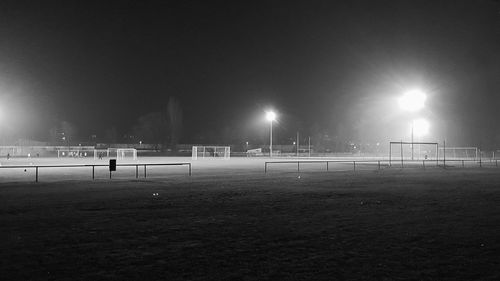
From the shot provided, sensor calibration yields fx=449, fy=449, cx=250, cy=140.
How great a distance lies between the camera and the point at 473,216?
12.2 meters

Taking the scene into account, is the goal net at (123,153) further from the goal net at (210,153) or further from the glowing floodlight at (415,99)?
the glowing floodlight at (415,99)

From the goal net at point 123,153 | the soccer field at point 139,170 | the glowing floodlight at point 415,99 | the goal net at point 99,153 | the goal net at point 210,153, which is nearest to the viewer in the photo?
the soccer field at point 139,170

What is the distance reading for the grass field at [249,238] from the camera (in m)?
6.77

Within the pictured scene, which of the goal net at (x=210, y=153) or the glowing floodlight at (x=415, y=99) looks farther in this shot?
the goal net at (x=210, y=153)

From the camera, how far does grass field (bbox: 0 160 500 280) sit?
6766 millimetres

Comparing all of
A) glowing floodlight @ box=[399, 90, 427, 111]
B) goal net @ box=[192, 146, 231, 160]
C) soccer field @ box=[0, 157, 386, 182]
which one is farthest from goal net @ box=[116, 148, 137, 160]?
glowing floodlight @ box=[399, 90, 427, 111]

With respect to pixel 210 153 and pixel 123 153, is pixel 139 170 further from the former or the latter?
pixel 210 153

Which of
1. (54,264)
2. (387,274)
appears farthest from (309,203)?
(54,264)

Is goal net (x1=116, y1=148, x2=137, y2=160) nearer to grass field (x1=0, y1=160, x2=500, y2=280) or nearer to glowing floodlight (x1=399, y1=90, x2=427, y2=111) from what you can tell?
glowing floodlight (x1=399, y1=90, x2=427, y2=111)

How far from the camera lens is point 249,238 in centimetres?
917

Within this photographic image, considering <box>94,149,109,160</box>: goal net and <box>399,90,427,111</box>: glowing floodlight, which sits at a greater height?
<box>399,90,427,111</box>: glowing floodlight

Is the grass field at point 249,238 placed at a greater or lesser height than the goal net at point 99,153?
lesser

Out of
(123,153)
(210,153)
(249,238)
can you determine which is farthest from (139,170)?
(210,153)

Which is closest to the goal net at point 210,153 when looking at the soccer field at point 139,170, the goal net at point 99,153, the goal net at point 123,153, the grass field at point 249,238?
the goal net at point 123,153
